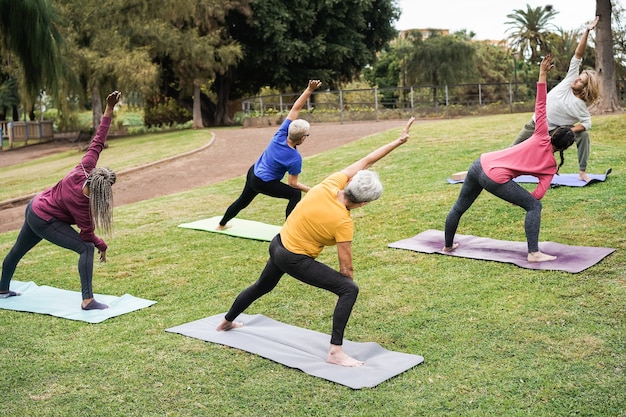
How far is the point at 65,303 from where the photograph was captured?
7.23 m

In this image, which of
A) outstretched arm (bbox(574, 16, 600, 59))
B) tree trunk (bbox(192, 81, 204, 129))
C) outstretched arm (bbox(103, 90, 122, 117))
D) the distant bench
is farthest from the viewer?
the distant bench

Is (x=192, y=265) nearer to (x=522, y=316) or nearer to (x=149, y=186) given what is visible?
(x=522, y=316)

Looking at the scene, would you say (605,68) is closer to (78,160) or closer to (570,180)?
(570,180)

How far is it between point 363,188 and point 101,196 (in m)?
2.79

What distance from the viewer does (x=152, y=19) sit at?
28.7 m

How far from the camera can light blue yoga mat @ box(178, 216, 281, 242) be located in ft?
32.1

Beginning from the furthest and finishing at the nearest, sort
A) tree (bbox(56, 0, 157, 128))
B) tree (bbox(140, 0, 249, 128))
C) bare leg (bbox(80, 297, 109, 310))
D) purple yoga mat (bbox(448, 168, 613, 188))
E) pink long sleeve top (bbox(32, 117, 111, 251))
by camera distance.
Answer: tree (bbox(140, 0, 249, 128)) < tree (bbox(56, 0, 157, 128)) < purple yoga mat (bbox(448, 168, 613, 188)) < bare leg (bbox(80, 297, 109, 310)) < pink long sleeve top (bbox(32, 117, 111, 251))

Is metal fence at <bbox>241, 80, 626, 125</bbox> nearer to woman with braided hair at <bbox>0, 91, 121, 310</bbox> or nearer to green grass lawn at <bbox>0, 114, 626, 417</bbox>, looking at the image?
green grass lawn at <bbox>0, 114, 626, 417</bbox>

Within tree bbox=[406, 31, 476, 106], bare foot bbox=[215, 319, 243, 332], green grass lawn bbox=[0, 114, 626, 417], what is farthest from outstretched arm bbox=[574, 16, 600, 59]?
tree bbox=[406, 31, 476, 106]

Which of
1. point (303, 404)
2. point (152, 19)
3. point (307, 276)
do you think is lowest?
point (303, 404)

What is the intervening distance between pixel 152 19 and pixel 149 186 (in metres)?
14.6

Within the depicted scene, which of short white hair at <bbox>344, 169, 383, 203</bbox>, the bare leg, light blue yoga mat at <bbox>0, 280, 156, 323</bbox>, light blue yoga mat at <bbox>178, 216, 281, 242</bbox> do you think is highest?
short white hair at <bbox>344, 169, 383, 203</bbox>

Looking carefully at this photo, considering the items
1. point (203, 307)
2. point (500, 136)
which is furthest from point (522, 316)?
point (500, 136)

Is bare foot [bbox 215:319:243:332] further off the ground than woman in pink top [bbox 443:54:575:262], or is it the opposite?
woman in pink top [bbox 443:54:575:262]
